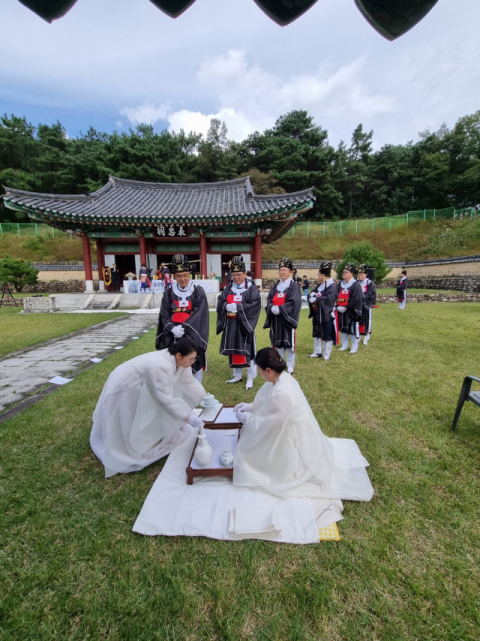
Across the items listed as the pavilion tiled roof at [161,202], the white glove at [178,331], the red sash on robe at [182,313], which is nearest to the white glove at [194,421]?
the white glove at [178,331]

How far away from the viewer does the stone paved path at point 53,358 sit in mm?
4516

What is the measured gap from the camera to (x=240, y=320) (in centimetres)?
468

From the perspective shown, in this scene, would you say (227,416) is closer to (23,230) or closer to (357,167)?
(23,230)

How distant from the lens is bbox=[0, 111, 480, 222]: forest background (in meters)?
26.2

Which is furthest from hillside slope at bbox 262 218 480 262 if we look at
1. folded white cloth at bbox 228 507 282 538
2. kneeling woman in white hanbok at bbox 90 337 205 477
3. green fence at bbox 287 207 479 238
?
folded white cloth at bbox 228 507 282 538

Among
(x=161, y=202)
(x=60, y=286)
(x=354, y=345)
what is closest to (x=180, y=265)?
(x=354, y=345)

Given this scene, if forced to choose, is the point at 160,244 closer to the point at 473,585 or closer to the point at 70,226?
the point at 70,226

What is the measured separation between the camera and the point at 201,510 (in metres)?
2.15

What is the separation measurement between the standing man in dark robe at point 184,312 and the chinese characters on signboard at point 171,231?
11.2 metres

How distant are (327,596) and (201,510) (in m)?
0.95

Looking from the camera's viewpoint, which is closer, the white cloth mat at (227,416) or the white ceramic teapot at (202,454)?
the white ceramic teapot at (202,454)

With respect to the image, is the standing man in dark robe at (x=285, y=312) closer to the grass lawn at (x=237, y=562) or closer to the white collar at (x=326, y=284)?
the white collar at (x=326, y=284)

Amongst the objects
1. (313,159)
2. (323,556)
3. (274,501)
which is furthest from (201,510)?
(313,159)

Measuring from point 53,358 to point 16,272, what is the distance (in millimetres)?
12823
